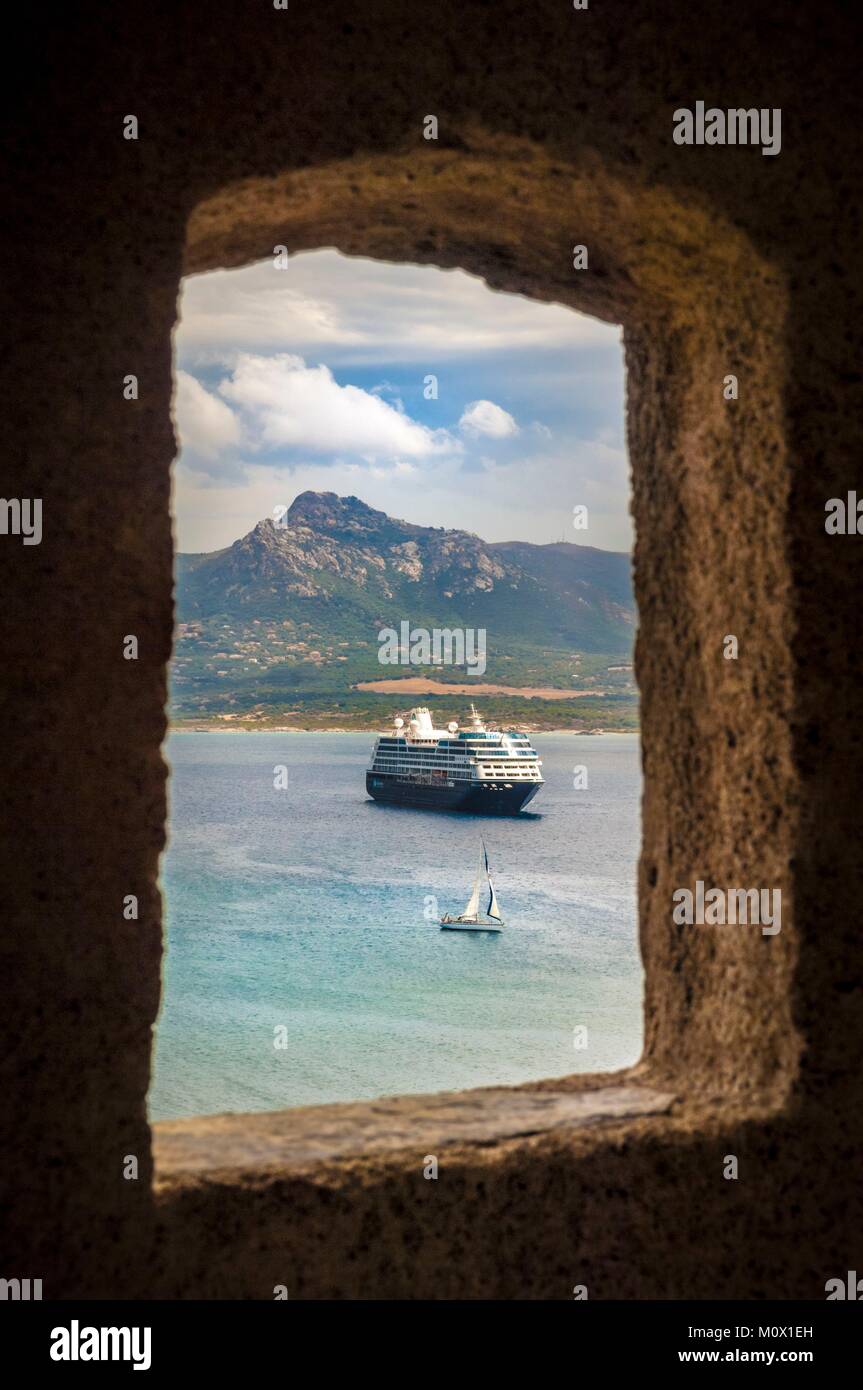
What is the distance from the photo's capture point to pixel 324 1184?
203 cm

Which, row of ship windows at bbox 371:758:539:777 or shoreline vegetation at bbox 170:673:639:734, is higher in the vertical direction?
shoreline vegetation at bbox 170:673:639:734

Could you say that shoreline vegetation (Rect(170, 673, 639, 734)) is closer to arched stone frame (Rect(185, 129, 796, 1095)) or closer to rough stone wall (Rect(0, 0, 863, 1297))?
arched stone frame (Rect(185, 129, 796, 1095))

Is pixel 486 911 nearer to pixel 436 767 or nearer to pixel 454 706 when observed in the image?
pixel 454 706

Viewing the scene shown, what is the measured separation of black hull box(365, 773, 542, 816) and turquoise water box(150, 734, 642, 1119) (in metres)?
9.25

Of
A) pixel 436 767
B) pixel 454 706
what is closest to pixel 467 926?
pixel 454 706

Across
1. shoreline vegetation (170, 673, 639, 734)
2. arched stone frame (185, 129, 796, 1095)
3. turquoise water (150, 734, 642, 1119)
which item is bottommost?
turquoise water (150, 734, 642, 1119)

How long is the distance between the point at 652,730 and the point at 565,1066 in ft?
94.3

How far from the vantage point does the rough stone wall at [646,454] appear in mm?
1935

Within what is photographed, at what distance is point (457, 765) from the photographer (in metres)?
15.7

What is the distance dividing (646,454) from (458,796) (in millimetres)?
13825

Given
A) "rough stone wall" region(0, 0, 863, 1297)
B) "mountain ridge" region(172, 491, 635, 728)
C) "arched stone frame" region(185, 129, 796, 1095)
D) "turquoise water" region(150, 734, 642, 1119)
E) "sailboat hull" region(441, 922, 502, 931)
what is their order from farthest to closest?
1. "turquoise water" region(150, 734, 642, 1119)
2. "sailboat hull" region(441, 922, 502, 931)
3. "mountain ridge" region(172, 491, 635, 728)
4. "arched stone frame" region(185, 129, 796, 1095)
5. "rough stone wall" region(0, 0, 863, 1297)

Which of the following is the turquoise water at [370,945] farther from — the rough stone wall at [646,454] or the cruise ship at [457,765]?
the rough stone wall at [646,454]

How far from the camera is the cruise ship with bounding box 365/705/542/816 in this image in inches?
614

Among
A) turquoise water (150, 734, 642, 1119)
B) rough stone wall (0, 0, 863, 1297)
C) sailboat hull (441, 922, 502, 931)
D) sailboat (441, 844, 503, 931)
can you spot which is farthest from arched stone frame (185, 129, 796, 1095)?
turquoise water (150, 734, 642, 1119)
